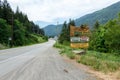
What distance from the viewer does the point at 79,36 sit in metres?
29.7

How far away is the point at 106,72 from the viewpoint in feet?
47.1

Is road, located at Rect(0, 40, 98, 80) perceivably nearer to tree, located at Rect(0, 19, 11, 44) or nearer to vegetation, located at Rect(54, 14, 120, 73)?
vegetation, located at Rect(54, 14, 120, 73)

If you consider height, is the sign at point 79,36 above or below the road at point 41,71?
above

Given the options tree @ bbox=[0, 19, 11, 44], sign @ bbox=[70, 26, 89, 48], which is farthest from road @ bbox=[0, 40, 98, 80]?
tree @ bbox=[0, 19, 11, 44]

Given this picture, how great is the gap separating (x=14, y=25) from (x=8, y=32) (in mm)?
8843

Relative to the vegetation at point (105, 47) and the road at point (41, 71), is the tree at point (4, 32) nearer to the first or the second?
the vegetation at point (105, 47)

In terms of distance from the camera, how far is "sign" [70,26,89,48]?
2928 centimetres

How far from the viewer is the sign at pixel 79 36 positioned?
29.3 m

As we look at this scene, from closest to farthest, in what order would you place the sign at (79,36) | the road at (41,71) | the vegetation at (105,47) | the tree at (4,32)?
1. the road at (41,71)
2. the vegetation at (105,47)
3. the sign at (79,36)
4. the tree at (4,32)

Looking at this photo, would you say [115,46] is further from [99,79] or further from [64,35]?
[99,79]

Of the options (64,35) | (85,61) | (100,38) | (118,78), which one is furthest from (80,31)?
(64,35)

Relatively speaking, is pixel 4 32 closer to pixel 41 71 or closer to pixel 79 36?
pixel 79 36

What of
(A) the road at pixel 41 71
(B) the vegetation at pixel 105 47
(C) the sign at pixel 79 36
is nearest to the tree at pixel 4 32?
(B) the vegetation at pixel 105 47

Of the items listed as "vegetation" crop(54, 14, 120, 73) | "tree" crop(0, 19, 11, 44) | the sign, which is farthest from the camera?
"tree" crop(0, 19, 11, 44)
